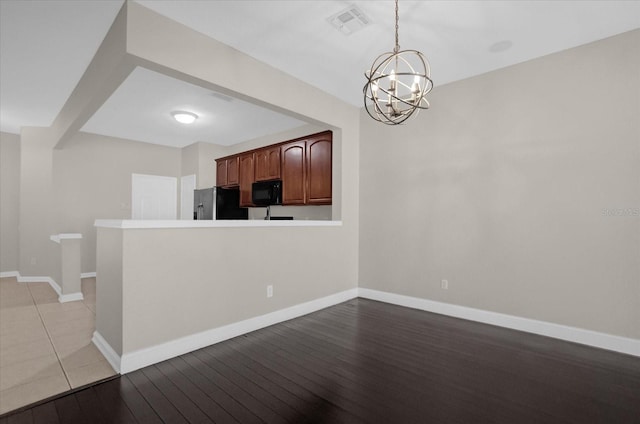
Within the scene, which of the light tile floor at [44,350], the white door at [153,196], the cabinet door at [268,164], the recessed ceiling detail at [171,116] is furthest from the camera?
the white door at [153,196]

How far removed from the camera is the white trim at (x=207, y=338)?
7.38 ft

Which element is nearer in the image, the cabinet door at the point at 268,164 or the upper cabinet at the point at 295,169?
the upper cabinet at the point at 295,169

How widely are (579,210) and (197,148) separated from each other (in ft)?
20.6

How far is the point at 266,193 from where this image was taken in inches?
206

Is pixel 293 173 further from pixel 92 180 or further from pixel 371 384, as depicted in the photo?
pixel 92 180

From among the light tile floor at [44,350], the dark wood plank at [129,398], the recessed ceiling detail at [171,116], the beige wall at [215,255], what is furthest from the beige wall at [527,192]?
the light tile floor at [44,350]

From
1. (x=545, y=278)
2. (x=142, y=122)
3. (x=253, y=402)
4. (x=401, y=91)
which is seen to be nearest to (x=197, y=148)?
(x=142, y=122)

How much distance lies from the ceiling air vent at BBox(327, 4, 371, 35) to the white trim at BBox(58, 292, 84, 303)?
458 cm

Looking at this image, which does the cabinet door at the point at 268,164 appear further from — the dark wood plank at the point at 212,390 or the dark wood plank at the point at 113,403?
the dark wood plank at the point at 113,403

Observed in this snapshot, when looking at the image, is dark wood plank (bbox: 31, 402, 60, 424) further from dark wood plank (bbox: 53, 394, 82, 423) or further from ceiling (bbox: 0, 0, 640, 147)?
ceiling (bbox: 0, 0, 640, 147)

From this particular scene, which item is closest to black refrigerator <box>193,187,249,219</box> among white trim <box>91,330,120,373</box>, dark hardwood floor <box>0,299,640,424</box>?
white trim <box>91,330,120,373</box>

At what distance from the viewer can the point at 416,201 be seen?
3807 millimetres

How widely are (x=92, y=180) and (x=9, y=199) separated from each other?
4.93ft

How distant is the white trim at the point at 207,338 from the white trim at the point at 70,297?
2.70 m
